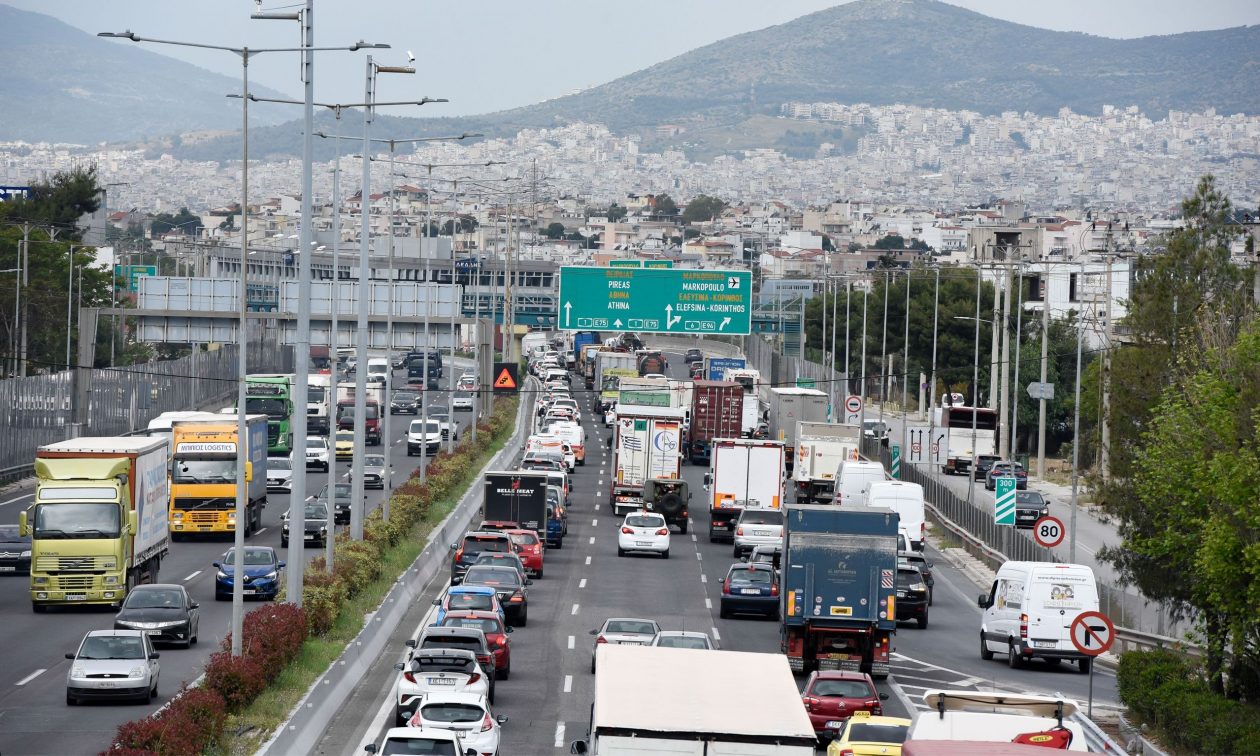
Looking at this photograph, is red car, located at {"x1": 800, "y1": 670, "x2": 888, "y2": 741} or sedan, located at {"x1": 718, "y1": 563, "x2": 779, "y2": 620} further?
sedan, located at {"x1": 718, "y1": 563, "x2": 779, "y2": 620}

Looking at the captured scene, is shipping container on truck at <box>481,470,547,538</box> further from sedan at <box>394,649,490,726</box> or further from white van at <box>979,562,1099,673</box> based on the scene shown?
sedan at <box>394,649,490,726</box>

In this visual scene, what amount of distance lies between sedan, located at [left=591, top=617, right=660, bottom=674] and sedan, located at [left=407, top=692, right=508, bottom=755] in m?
7.33

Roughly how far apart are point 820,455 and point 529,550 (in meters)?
20.3

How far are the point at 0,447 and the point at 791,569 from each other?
1594 inches

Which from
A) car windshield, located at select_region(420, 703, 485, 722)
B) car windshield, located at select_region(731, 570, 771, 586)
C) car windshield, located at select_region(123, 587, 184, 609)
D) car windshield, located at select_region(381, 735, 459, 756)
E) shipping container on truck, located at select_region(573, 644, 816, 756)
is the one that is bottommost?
car windshield, located at select_region(731, 570, 771, 586)

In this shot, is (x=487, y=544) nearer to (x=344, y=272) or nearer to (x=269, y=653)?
(x=269, y=653)

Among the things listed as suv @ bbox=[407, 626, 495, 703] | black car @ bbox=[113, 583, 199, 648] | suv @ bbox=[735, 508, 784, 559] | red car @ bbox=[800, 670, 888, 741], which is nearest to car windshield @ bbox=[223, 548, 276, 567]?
black car @ bbox=[113, 583, 199, 648]

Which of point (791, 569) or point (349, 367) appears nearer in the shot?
point (791, 569)

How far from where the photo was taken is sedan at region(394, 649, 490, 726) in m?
25.3

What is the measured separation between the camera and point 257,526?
54438 mm

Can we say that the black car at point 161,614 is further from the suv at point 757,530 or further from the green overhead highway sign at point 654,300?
the green overhead highway sign at point 654,300

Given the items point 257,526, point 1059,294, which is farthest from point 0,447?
point 1059,294

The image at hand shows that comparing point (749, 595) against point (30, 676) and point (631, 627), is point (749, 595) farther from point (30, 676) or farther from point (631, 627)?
point (30, 676)

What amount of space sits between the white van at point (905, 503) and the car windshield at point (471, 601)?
21.1 meters
